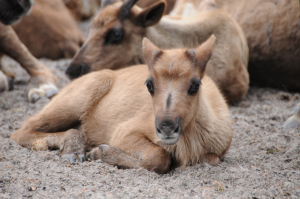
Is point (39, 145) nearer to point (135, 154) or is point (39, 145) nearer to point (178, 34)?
point (135, 154)

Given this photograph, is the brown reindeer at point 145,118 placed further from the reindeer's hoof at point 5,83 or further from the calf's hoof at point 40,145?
the reindeer's hoof at point 5,83

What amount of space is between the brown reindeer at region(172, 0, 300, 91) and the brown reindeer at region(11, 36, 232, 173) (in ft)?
10.6

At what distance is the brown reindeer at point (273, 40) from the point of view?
22.8 ft

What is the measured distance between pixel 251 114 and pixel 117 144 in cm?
289

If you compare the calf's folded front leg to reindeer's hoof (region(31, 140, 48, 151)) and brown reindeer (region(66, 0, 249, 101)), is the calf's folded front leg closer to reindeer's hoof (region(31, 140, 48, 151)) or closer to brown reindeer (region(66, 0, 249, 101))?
reindeer's hoof (region(31, 140, 48, 151))

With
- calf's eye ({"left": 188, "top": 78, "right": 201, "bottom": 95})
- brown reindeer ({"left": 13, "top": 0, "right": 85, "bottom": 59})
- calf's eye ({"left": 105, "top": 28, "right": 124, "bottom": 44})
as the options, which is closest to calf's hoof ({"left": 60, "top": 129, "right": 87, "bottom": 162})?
calf's eye ({"left": 188, "top": 78, "right": 201, "bottom": 95})

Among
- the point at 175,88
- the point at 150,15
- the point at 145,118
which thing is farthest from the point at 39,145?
the point at 150,15

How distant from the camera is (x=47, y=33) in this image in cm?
866

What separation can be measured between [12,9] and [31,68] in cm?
230

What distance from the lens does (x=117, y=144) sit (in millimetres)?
4059

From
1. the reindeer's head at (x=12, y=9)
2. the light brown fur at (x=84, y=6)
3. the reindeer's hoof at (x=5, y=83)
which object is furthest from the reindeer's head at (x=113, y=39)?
the light brown fur at (x=84, y=6)

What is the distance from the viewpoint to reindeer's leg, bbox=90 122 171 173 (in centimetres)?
355

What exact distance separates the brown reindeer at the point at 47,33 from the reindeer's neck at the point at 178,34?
128 inches

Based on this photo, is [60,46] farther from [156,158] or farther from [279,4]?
[156,158]
